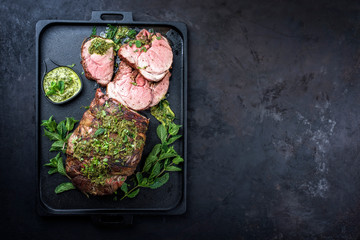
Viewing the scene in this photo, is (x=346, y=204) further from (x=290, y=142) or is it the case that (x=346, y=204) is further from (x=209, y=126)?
(x=209, y=126)

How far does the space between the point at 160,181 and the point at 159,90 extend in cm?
74

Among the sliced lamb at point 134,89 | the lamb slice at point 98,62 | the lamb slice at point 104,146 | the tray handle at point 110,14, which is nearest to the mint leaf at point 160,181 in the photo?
the lamb slice at point 104,146

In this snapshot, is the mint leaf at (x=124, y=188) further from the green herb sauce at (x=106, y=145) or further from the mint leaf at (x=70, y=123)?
the mint leaf at (x=70, y=123)

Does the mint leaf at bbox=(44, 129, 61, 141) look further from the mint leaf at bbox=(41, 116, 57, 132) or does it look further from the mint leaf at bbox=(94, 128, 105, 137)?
the mint leaf at bbox=(94, 128, 105, 137)

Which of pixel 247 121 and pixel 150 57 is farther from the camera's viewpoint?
pixel 247 121

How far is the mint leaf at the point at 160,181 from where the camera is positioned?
8.36 feet

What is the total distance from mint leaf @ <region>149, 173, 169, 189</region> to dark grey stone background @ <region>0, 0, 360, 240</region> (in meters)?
0.26

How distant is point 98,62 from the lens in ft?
8.16

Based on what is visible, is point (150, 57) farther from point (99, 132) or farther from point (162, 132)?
point (99, 132)

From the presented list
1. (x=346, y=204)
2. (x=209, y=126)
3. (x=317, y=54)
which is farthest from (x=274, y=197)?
(x=317, y=54)

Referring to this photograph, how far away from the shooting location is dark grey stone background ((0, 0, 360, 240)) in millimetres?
2635

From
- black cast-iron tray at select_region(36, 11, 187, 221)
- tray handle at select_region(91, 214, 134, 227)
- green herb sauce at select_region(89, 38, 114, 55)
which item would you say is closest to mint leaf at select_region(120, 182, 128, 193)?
black cast-iron tray at select_region(36, 11, 187, 221)

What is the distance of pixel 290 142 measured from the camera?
2.75 meters

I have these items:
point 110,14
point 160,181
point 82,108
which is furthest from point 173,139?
point 110,14
